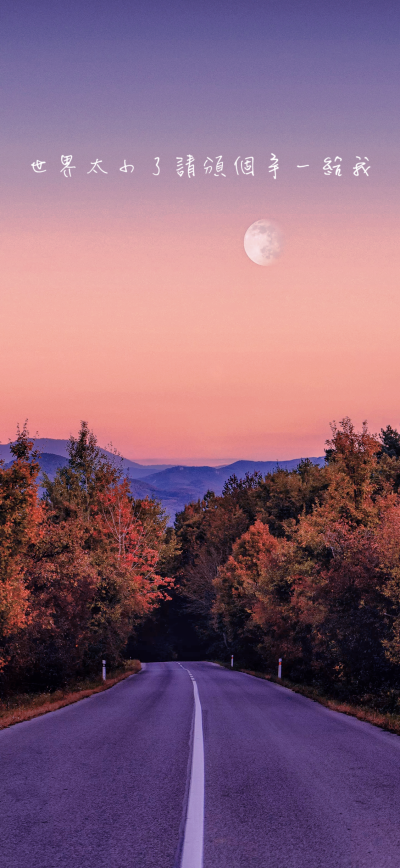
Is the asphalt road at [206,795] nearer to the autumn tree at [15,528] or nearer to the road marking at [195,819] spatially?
the road marking at [195,819]

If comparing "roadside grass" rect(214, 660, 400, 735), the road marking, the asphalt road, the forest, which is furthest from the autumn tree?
the road marking

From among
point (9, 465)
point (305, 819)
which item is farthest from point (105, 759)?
point (9, 465)

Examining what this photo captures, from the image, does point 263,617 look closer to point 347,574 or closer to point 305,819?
point 347,574

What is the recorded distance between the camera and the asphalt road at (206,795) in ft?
15.9

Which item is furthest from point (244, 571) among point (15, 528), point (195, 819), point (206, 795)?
point (195, 819)

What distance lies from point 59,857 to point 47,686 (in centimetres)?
2409

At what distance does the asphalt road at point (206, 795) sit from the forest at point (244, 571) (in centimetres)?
730

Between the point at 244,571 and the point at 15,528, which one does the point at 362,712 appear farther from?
the point at 244,571

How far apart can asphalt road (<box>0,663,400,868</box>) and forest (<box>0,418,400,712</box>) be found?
730cm

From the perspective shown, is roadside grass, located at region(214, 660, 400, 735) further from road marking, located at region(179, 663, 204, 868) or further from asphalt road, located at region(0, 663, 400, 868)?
road marking, located at region(179, 663, 204, 868)

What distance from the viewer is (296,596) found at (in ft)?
99.2

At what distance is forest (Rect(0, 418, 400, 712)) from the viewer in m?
19.3

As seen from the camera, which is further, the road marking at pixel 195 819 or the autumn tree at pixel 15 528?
the autumn tree at pixel 15 528

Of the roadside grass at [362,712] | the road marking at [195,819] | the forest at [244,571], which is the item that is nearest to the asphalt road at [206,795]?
the road marking at [195,819]
